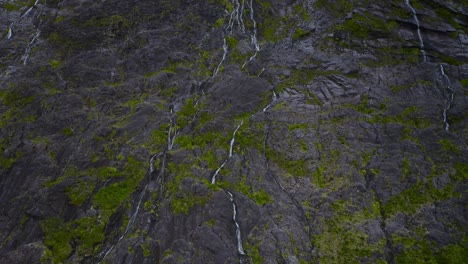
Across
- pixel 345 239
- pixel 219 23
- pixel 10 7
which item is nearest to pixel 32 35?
pixel 10 7

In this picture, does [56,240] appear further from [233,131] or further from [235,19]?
[235,19]

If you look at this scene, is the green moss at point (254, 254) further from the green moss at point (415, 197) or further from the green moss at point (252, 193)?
the green moss at point (415, 197)

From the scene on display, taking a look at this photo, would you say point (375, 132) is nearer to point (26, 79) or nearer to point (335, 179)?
point (335, 179)

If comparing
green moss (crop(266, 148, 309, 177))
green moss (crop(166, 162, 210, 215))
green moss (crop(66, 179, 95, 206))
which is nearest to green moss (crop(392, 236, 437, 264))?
green moss (crop(266, 148, 309, 177))

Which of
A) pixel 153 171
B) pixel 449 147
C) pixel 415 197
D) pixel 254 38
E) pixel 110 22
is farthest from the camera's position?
pixel 110 22

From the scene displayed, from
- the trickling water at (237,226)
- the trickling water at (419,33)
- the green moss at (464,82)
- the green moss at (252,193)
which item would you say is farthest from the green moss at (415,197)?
the trickling water at (419,33)

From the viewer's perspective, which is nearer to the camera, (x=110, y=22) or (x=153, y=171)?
(x=153, y=171)

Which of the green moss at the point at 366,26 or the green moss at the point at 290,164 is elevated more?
the green moss at the point at 366,26

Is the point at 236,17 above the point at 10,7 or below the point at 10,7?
below

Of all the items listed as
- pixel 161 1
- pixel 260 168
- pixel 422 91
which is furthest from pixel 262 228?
pixel 161 1
